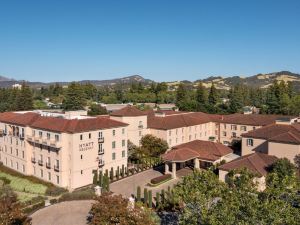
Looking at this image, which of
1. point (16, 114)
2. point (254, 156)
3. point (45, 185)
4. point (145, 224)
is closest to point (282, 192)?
point (145, 224)

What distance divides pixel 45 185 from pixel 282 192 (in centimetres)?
3564

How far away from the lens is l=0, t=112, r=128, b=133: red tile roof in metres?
45.8

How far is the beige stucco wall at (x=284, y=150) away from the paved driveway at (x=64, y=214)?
27.9 metres

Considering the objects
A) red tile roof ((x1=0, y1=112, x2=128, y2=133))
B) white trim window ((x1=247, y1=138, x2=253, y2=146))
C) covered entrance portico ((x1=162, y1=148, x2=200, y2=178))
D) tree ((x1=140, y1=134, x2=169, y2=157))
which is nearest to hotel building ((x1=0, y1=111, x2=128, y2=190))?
red tile roof ((x1=0, y1=112, x2=128, y2=133))

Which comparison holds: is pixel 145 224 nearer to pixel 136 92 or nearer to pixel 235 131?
pixel 235 131

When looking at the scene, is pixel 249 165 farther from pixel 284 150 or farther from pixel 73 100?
pixel 73 100

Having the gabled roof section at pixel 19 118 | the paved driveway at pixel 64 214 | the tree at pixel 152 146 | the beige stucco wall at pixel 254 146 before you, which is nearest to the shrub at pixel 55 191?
the paved driveway at pixel 64 214

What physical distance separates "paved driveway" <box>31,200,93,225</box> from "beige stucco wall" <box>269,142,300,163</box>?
27.9m

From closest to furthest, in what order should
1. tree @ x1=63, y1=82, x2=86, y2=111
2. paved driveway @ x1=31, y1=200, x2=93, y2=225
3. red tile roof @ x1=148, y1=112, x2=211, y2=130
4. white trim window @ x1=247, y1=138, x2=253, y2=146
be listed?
1. paved driveway @ x1=31, y1=200, x2=93, y2=225
2. white trim window @ x1=247, y1=138, x2=253, y2=146
3. red tile roof @ x1=148, y1=112, x2=211, y2=130
4. tree @ x1=63, y1=82, x2=86, y2=111

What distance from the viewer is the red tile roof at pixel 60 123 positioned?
45781 millimetres

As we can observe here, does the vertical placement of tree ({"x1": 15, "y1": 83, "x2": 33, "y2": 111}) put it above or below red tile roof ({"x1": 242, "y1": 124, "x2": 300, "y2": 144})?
above

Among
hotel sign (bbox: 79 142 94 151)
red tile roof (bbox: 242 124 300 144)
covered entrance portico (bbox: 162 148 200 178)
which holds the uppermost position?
red tile roof (bbox: 242 124 300 144)

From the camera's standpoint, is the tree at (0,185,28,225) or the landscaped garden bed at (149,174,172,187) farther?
the landscaped garden bed at (149,174,172,187)

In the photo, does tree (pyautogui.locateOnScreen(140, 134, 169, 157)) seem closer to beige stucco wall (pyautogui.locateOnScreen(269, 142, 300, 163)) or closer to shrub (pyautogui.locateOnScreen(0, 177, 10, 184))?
beige stucco wall (pyautogui.locateOnScreen(269, 142, 300, 163))
